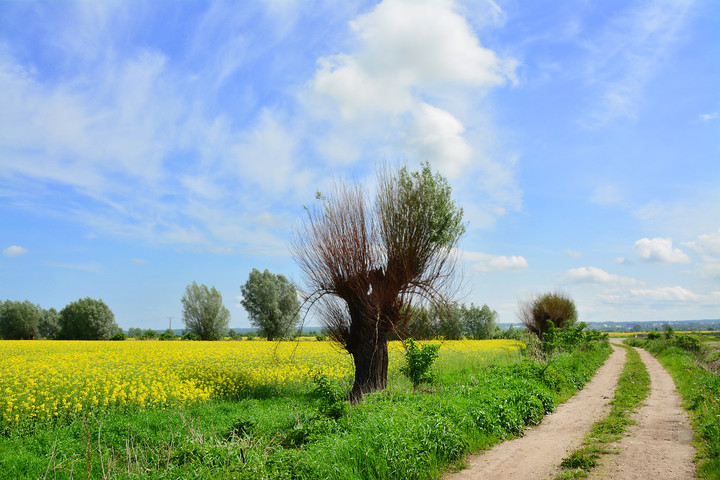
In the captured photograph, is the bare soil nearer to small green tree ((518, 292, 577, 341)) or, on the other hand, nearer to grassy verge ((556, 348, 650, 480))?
grassy verge ((556, 348, 650, 480))

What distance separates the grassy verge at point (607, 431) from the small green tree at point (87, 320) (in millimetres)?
61082

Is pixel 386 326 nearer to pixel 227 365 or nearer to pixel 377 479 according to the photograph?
pixel 377 479

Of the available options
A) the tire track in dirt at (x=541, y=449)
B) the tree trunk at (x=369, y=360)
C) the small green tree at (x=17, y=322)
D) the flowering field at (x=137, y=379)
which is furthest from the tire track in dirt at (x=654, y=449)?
the small green tree at (x=17, y=322)

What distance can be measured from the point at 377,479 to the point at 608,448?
4.26m

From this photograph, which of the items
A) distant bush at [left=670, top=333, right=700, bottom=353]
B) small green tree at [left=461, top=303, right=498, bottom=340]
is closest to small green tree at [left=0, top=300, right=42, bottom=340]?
small green tree at [left=461, top=303, right=498, bottom=340]

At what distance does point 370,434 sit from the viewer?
253 inches

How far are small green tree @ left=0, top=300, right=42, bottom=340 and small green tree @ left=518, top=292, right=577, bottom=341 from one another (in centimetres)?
6933

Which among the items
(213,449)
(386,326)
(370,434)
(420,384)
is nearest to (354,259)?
(386,326)

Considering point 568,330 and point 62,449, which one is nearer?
point 62,449

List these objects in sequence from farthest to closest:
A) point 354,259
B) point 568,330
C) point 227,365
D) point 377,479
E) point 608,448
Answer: point 568,330 < point 227,365 < point 354,259 < point 608,448 < point 377,479

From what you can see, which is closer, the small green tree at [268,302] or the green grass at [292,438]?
the green grass at [292,438]

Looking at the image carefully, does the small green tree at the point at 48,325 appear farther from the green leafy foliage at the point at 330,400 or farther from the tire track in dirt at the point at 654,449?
the tire track in dirt at the point at 654,449

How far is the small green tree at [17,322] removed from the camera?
64.3 metres

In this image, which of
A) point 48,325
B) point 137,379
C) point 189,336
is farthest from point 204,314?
point 137,379
